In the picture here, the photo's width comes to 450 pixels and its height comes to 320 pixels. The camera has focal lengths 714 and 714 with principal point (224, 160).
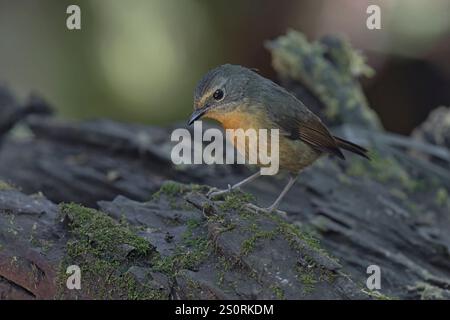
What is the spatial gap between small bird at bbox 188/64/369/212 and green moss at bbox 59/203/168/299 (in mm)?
734

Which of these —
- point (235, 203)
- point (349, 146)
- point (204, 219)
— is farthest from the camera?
point (349, 146)

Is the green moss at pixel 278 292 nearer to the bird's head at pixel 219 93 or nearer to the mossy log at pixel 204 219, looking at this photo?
the mossy log at pixel 204 219

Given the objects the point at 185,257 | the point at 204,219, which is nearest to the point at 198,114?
the point at 204,219

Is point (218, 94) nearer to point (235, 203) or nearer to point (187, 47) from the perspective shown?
point (235, 203)

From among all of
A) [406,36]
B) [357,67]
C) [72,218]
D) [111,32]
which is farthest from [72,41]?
[72,218]

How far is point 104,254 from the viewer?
3.74 meters

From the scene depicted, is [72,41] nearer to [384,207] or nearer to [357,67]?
[357,67]

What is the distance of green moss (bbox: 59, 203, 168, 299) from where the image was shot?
3562mm

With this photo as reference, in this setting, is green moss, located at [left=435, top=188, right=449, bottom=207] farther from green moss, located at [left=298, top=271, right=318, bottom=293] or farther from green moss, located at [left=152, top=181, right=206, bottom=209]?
green moss, located at [left=298, top=271, right=318, bottom=293]

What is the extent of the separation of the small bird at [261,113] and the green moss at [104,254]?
2.41 ft

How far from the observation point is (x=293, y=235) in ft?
12.2

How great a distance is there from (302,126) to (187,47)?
315cm

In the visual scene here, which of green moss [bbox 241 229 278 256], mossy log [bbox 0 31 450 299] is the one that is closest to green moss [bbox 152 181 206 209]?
mossy log [bbox 0 31 450 299]
